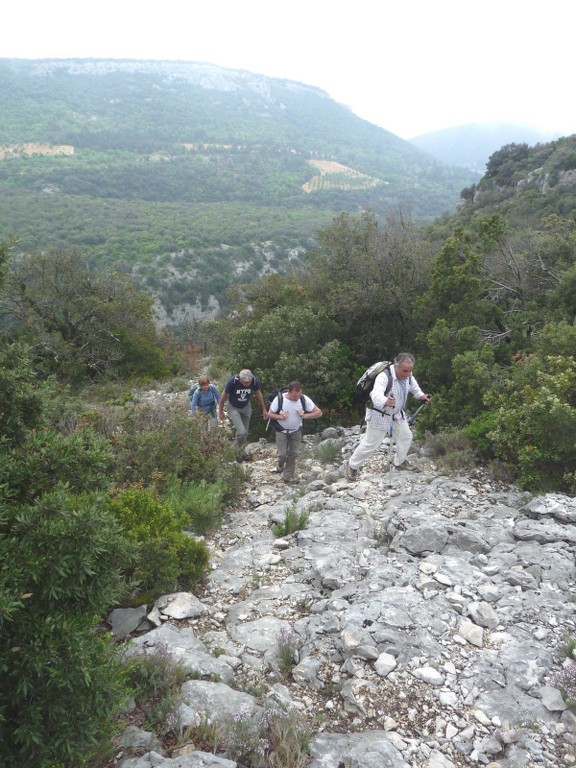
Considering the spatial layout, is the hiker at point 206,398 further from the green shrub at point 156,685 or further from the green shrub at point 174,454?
the green shrub at point 156,685

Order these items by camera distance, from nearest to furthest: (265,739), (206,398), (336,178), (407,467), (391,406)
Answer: (265,739) → (391,406) → (407,467) → (206,398) → (336,178)

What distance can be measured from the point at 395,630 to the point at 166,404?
754 cm

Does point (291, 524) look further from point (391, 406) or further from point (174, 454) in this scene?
point (174, 454)

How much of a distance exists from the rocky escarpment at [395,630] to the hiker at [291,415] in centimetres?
159

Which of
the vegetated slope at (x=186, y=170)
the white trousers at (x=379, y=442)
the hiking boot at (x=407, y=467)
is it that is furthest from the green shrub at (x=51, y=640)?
the hiking boot at (x=407, y=467)

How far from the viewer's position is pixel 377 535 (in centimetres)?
550

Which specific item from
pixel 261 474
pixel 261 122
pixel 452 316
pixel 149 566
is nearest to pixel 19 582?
pixel 149 566

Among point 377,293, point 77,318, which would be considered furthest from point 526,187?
point 77,318

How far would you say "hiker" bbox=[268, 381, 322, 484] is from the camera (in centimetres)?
741

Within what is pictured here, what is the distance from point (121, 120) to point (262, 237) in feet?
283

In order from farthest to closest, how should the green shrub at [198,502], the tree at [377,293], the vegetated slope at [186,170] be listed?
1. the vegetated slope at [186,170]
2. the tree at [377,293]
3. the green shrub at [198,502]

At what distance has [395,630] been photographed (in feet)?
12.3

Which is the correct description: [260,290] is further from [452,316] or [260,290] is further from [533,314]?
[533,314]

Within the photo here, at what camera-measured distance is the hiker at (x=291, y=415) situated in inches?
292
